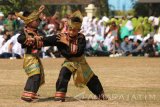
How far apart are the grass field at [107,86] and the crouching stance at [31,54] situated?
0.77 ft

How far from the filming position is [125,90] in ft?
42.3

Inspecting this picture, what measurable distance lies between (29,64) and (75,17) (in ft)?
3.86

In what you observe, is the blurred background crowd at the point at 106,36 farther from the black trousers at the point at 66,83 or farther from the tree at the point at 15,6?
the black trousers at the point at 66,83

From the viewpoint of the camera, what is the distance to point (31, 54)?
1114 centimetres

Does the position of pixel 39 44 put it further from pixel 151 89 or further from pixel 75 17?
pixel 151 89

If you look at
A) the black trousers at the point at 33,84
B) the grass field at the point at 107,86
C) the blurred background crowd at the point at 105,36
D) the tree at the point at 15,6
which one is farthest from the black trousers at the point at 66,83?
the tree at the point at 15,6

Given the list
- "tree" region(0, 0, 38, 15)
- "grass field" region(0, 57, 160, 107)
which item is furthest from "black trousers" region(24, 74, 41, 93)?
"tree" region(0, 0, 38, 15)

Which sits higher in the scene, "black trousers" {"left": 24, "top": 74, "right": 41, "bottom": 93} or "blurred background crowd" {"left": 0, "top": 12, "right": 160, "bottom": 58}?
"black trousers" {"left": 24, "top": 74, "right": 41, "bottom": 93}

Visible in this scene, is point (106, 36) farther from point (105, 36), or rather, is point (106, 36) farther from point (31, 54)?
point (31, 54)

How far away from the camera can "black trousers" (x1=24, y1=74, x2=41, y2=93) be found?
429 inches

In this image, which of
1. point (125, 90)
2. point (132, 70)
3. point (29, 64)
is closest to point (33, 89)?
point (29, 64)

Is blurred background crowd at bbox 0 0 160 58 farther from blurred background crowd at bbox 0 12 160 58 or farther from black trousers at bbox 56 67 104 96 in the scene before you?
black trousers at bbox 56 67 104 96

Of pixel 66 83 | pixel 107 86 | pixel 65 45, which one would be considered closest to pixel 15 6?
pixel 107 86

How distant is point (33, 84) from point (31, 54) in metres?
0.57
